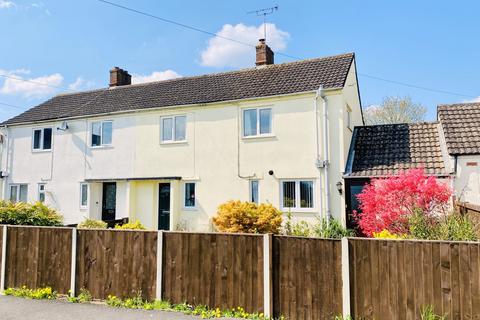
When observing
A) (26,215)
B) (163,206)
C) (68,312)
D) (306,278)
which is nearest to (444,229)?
(306,278)

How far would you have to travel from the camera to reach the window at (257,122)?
15062 millimetres

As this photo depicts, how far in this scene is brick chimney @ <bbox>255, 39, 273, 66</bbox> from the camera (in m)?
18.0

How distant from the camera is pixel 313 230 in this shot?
13500 millimetres

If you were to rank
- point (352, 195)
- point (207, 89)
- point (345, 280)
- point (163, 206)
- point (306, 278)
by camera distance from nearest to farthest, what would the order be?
point (345, 280) → point (306, 278) → point (352, 195) → point (163, 206) → point (207, 89)

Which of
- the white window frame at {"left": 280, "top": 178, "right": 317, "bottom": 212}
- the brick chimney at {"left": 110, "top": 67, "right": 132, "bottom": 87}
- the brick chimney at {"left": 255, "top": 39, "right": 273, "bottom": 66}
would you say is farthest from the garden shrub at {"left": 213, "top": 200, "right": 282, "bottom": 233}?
the brick chimney at {"left": 110, "top": 67, "right": 132, "bottom": 87}

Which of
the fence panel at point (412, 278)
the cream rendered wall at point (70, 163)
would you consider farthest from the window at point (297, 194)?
the fence panel at point (412, 278)

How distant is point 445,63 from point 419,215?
35.6 ft

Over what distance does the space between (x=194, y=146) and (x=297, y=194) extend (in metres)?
5.19

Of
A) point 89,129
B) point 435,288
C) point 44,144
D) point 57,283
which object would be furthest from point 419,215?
point 44,144

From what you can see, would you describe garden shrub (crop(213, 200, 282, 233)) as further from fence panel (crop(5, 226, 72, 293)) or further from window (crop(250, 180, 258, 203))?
fence panel (crop(5, 226, 72, 293))

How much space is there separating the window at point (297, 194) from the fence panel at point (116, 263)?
26.6ft

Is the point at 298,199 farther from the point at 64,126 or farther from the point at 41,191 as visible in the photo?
the point at 41,191

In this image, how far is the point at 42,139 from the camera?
1962cm

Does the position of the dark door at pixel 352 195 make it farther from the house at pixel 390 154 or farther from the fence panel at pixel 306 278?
the fence panel at pixel 306 278
